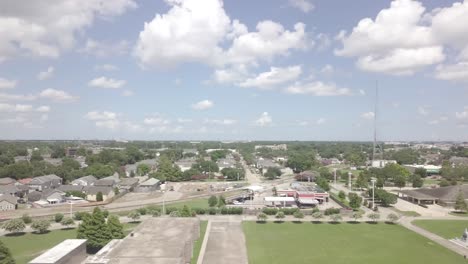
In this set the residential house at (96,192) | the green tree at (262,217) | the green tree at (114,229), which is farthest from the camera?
the residential house at (96,192)

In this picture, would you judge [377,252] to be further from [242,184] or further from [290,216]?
[242,184]

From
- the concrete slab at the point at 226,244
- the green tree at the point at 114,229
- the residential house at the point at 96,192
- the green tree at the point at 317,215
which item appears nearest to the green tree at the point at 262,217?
the concrete slab at the point at 226,244

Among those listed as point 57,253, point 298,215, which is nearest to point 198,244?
point 57,253

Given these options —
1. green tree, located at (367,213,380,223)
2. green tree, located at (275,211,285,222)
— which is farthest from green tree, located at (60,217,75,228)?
green tree, located at (367,213,380,223)

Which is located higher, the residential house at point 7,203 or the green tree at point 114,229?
the green tree at point 114,229

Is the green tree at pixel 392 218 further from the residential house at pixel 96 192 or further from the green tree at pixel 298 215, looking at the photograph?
the residential house at pixel 96 192

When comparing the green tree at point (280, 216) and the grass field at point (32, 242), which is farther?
the green tree at point (280, 216)

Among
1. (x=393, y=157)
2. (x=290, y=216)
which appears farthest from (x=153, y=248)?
(x=393, y=157)
